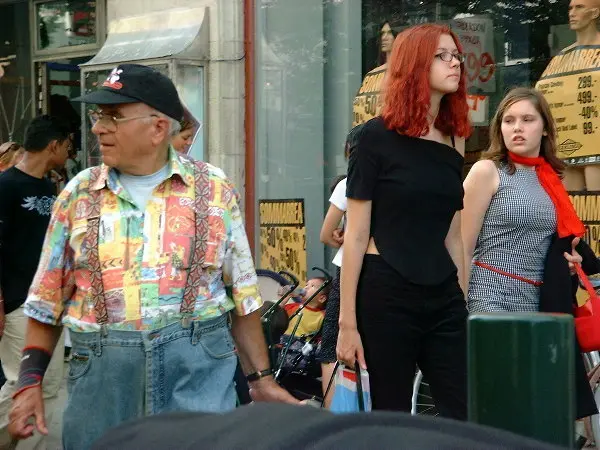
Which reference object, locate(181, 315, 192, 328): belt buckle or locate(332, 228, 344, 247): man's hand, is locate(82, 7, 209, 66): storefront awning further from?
locate(181, 315, 192, 328): belt buckle

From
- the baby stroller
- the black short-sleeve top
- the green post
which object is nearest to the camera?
the green post

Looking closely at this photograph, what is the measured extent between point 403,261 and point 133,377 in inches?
47.8

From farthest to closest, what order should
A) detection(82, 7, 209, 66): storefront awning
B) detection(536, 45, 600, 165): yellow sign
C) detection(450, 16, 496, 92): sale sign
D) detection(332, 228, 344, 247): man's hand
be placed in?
detection(82, 7, 209, 66): storefront awning → detection(450, 16, 496, 92): sale sign → detection(536, 45, 600, 165): yellow sign → detection(332, 228, 344, 247): man's hand

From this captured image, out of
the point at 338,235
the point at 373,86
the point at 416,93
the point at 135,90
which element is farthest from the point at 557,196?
the point at 373,86

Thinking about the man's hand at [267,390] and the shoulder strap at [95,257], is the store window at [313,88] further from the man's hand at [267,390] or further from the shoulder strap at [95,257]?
the shoulder strap at [95,257]

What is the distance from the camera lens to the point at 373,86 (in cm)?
928

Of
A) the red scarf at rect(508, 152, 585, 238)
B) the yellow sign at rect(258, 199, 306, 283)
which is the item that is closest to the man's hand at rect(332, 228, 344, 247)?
the red scarf at rect(508, 152, 585, 238)

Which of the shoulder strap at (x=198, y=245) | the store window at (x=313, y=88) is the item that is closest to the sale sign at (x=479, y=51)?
the store window at (x=313, y=88)

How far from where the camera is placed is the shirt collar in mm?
3891

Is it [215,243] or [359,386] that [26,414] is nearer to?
[215,243]

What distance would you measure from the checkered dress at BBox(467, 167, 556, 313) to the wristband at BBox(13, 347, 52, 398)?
1.99 metres

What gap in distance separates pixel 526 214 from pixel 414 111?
89 cm

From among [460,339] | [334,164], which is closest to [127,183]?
[460,339]

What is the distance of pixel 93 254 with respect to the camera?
380 centimetres
